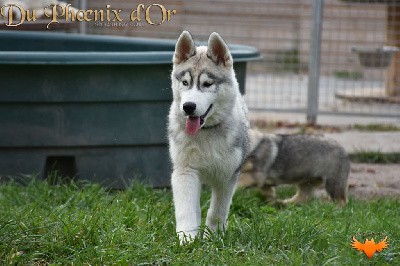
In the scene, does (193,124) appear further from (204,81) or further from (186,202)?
(186,202)

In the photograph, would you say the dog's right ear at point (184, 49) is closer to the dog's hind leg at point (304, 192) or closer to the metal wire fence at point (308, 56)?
the dog's hind leg at point (304, 192)

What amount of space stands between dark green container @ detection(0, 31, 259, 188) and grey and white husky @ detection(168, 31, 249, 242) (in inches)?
49.6

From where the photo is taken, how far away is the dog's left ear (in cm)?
442

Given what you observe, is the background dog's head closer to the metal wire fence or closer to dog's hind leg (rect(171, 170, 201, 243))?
dog's hind leg (rect(171, 170, 201, 243))

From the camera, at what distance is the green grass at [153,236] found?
3.61 meters

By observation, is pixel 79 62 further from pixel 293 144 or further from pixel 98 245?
pixel 98 245

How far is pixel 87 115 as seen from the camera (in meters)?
5.75

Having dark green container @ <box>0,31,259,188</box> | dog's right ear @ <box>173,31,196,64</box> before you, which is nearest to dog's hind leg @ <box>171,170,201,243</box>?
dog's right ear @ <box>173,31,196,64</box>

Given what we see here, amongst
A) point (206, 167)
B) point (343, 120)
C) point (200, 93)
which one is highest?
point (200, 93)

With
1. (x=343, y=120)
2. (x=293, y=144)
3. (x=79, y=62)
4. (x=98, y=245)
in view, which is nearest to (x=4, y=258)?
(x=98, y=245)

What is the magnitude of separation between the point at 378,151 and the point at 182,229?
387cm

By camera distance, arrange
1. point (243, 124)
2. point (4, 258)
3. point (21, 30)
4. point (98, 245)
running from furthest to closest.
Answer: point (21, 30)
point (243, 124)
point (98, 245)
point (4, 258)

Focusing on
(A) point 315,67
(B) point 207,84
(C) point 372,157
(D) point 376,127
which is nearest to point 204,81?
(B) point 207,84

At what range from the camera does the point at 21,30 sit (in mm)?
7125
